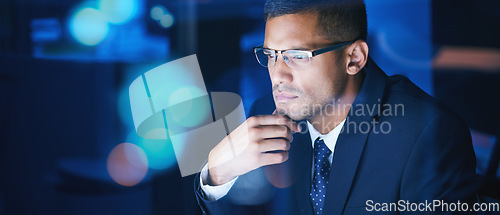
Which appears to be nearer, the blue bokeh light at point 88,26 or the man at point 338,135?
the man at point 338,135

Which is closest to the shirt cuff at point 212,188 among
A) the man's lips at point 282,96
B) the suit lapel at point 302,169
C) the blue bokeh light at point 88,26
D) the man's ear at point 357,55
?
the suit lapel at point 302,169

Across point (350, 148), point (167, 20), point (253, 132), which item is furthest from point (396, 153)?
point (167, 20)

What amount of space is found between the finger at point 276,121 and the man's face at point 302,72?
80mm

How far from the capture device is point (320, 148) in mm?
1240

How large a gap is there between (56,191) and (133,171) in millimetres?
343

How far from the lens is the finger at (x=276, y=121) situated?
3.53ft

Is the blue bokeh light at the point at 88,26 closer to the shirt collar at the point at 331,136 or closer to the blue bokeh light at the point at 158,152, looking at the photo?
the blue bokeh light at the point at 158,152

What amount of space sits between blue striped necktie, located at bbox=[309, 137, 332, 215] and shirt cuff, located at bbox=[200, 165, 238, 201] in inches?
11.3

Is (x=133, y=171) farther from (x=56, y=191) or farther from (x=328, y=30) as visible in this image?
(x=328, y=30)

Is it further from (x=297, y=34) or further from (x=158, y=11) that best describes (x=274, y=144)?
(x=158, y=11)

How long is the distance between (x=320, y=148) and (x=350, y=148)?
14 centimetres

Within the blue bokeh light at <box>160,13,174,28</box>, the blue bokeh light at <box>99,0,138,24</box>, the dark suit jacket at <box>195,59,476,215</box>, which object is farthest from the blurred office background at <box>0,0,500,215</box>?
the dark suit jacket at <box>195,59,476,215</box>

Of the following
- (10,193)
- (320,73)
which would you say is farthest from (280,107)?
(10,193)

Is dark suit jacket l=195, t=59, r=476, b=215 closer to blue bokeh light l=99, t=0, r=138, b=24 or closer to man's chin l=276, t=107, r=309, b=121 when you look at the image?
man's chin l=276, t=107, r=309, b=121
